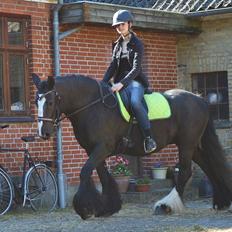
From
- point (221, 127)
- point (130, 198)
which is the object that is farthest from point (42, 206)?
point (221, 127)

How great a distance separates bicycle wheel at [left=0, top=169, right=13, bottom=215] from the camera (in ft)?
38.0

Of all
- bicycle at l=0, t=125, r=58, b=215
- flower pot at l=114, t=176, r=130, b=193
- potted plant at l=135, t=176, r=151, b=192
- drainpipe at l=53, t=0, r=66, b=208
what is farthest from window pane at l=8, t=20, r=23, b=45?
potted plant at l=135, t=176, r=151, b=192

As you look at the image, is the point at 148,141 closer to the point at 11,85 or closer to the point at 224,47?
the point at 11,85

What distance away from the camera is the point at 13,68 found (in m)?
12.6

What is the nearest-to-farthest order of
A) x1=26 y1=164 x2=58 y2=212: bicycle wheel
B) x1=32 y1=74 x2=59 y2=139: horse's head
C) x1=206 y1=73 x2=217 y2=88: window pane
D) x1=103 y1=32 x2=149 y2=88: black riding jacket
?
x1=32 y1=74 x2=59 y2=139: horse's head → x1=103 y1=32 x2=149 y2=88: black riding jacket → x1=26 y1=164 x2=58 y2=212: bicycle wheel → x1=206 y1=73 x2=217 y2=88: window pane

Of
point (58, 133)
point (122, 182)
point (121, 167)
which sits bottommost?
point (122, 182)

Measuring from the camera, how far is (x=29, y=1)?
12.6m

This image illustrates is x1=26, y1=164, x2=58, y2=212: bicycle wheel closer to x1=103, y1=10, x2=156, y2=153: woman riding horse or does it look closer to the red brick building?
the red brick building

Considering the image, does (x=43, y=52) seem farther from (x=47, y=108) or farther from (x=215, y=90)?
(x=215, y=90)

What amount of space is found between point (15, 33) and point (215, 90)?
174 inches

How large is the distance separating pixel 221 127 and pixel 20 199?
4.55 meters

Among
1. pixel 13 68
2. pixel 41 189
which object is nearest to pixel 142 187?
pixel 41 189

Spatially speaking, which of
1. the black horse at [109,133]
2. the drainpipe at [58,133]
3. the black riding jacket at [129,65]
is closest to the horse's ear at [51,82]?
the black horse at [109,133]

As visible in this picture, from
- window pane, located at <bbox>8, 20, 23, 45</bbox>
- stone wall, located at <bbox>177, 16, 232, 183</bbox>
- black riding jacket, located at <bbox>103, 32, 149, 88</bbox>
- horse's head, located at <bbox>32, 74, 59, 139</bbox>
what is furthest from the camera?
stone wall, located at <bbox>177, 16, 232, 183</bbox>
